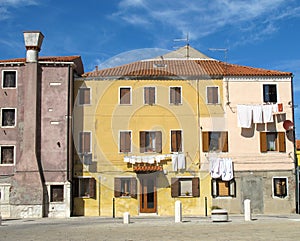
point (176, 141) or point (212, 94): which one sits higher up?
point (212, 94)

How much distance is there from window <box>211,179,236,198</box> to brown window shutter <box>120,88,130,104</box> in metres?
9.05

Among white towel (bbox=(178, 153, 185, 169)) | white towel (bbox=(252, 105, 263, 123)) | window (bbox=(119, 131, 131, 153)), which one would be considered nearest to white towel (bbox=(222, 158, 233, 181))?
white towel (bbox=(178, 153, 185, 169))

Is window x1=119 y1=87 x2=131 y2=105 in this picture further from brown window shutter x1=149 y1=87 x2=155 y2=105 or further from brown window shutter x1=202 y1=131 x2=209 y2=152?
brown window shutter x1=202 y1=131 x2=209 y2=152

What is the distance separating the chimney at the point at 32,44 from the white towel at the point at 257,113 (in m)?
17.1

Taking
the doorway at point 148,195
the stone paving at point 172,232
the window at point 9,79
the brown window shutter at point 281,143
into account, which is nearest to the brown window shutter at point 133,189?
the doorway at point 148,195

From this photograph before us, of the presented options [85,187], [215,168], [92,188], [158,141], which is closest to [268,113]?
[215,168]

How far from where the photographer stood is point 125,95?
3922cm

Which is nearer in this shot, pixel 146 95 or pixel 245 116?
pixel 245 116

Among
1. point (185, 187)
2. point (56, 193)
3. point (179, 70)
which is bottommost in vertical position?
point (56, 193)

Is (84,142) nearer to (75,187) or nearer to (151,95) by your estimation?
(75,187)

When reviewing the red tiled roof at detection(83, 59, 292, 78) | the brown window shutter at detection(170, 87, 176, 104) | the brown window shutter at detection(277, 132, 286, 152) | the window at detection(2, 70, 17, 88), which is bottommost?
the brown window shutter at detection(277, 132, 286, 152)

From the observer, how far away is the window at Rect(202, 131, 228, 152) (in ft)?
125

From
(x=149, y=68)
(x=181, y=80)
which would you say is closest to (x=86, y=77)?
(x=149, y=68)

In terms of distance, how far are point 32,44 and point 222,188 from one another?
18.2m
